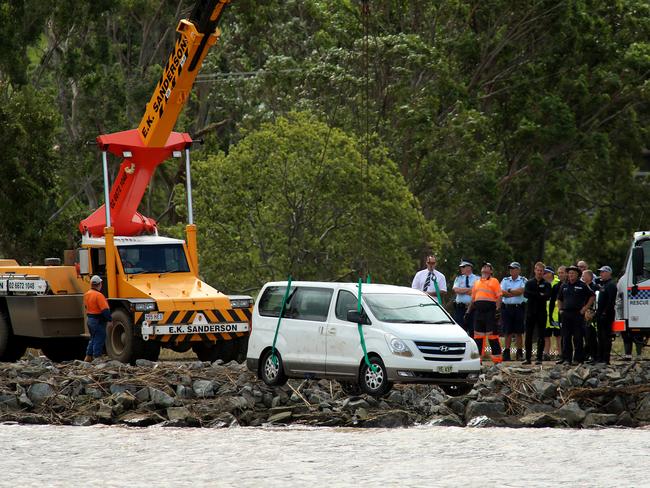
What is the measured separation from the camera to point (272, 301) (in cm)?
2200

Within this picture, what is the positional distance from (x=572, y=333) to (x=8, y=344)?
11.7 metres

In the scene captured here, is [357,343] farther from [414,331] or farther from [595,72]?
[595,72]

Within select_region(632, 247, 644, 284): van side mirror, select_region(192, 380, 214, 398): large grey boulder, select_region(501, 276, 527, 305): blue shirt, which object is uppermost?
select_region(632, 247, 644, 284): van side mirror

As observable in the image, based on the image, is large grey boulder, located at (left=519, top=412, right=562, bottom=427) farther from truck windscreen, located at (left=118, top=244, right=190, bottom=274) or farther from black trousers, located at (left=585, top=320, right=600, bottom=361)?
truck windscreen, located at (left=118, top=244, right=190, bottom=274)

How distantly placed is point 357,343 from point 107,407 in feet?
11.9

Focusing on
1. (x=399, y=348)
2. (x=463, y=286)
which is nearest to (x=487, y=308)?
(x=463, y=286)

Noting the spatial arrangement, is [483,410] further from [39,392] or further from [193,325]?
[193,325]

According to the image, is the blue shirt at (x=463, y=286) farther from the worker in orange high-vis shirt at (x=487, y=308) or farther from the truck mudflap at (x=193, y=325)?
the truck mudflap at (x=193, y=325)

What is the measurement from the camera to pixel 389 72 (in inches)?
1927

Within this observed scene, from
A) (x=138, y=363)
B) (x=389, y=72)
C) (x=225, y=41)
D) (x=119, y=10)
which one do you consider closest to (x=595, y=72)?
(x=389, y=72)

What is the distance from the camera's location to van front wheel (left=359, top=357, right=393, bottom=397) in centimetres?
2023

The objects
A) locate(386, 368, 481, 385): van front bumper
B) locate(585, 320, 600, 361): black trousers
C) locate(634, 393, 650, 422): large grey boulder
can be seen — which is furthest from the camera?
locate(585, 320, 600, 361): black trousers

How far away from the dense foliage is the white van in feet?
59.8

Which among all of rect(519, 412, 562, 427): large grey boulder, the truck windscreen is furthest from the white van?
the truck windscreen
